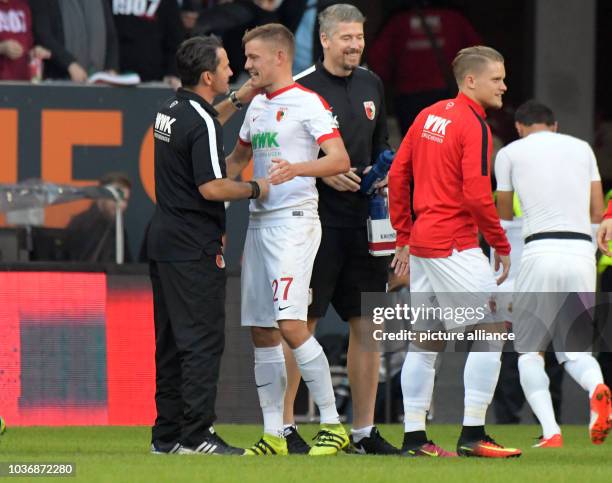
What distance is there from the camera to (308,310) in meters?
9.06

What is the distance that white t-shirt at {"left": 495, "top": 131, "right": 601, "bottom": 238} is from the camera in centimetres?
1007

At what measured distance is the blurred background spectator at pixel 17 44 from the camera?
45.4 feet

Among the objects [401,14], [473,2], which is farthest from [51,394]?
[473,2]

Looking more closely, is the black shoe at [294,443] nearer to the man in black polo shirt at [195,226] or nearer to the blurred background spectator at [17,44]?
the man in black polo shirt at [195,226]

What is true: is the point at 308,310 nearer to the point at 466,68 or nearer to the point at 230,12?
the point at 466,68

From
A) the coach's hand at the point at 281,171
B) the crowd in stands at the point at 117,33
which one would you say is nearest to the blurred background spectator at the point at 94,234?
the crowd in stands at the point at 117,33

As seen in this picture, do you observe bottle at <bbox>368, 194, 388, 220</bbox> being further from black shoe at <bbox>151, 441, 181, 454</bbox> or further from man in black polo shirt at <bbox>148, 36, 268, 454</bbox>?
black shoe at <bbox>151, 441, 181, 454</bbox>

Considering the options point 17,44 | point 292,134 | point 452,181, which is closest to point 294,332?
point 292,134

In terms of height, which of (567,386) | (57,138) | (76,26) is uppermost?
(76,26)

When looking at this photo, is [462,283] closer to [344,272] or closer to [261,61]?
[344,272]

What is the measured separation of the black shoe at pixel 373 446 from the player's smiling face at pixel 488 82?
2.02 m

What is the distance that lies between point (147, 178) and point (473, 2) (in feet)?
27.2
